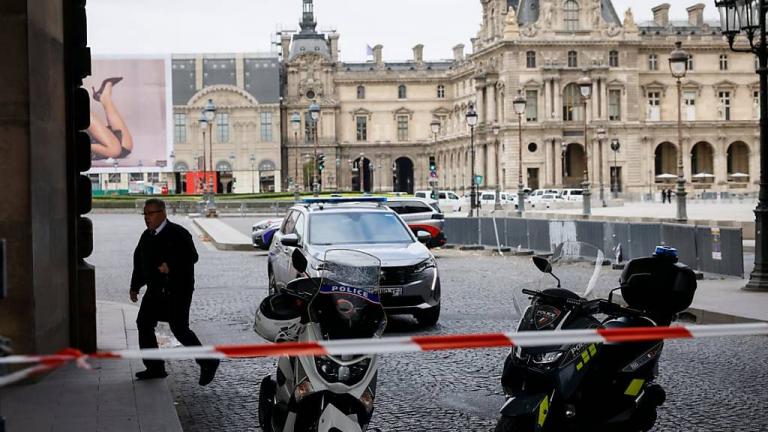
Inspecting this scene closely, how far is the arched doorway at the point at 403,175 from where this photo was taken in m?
112

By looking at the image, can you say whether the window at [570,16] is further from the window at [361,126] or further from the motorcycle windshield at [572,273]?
the motorcycle windshield at [572,273]

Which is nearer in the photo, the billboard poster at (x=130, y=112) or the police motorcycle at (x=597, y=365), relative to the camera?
the police motorcycle at (x=597, y=365)

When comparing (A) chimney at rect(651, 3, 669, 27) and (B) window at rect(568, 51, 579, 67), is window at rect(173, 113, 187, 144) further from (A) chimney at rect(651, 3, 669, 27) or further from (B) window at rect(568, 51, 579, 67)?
(A) chimney at rect(651, 3, 669, 27)

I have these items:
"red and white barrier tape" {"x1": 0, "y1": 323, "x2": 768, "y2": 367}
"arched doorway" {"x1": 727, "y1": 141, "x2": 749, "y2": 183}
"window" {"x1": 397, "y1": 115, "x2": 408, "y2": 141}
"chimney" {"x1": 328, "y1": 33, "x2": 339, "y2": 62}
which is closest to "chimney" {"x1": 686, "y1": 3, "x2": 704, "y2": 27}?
"arched doorway" {"x1": 727, "y1": 141, "x2": 749, "y2": 183}

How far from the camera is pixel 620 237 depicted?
21.8 meters

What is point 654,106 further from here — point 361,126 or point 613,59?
point 361,126

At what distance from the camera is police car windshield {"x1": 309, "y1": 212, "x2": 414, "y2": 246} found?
13.6 metres

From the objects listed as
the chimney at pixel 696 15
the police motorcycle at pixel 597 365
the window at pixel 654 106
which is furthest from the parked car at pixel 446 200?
the police motorcycle at pixel 597 365

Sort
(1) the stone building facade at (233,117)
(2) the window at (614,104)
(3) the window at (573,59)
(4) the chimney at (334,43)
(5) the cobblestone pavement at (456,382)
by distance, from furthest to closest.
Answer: (4) the chimney at (334,43)
(1) the stone building facade at (233,117)
(2) the window at (614,104)
(3) the window at (573,59)
(5) the cobblestone pavement at (456,382)

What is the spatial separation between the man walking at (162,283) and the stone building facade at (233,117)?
9427 cm

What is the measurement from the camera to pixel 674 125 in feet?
290

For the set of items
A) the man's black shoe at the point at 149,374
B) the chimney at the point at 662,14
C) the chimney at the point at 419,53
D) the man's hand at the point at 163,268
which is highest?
the chimney at the point at 662,14

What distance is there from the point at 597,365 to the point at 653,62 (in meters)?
89.9

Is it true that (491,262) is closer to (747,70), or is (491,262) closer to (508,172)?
(508,172)
